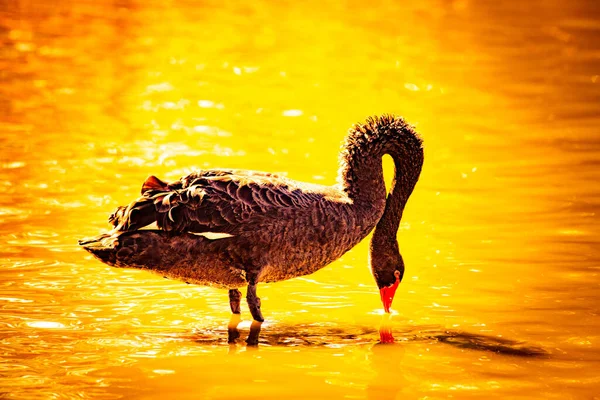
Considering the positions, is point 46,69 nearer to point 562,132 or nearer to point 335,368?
point 562,132

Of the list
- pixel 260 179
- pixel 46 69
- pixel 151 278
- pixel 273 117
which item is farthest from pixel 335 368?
pixel 46 69

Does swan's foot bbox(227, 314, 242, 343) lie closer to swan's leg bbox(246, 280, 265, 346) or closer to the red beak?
swan's leg bbox(246, 280, 265, 346)

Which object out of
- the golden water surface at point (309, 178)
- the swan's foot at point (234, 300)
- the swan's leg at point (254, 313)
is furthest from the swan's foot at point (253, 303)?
the swan's foot at point (234, 300)

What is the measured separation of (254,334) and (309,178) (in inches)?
166

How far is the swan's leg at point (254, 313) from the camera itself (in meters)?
7.52

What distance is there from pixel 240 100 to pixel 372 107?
1.68 meters

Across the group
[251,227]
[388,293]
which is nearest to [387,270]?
[388,293]

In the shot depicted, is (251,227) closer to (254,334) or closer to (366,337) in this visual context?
(254,334)

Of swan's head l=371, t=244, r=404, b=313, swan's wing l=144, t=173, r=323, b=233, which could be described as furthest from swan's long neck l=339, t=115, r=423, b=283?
swan's wing l=144, t=173, r=323, b=233

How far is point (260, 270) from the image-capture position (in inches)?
295

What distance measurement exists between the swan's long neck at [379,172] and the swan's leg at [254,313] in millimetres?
904

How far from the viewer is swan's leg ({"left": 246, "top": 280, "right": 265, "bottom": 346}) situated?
7516 mm

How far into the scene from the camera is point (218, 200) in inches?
292

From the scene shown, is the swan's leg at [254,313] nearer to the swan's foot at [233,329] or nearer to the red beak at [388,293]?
the swan's foot at [233,329]
